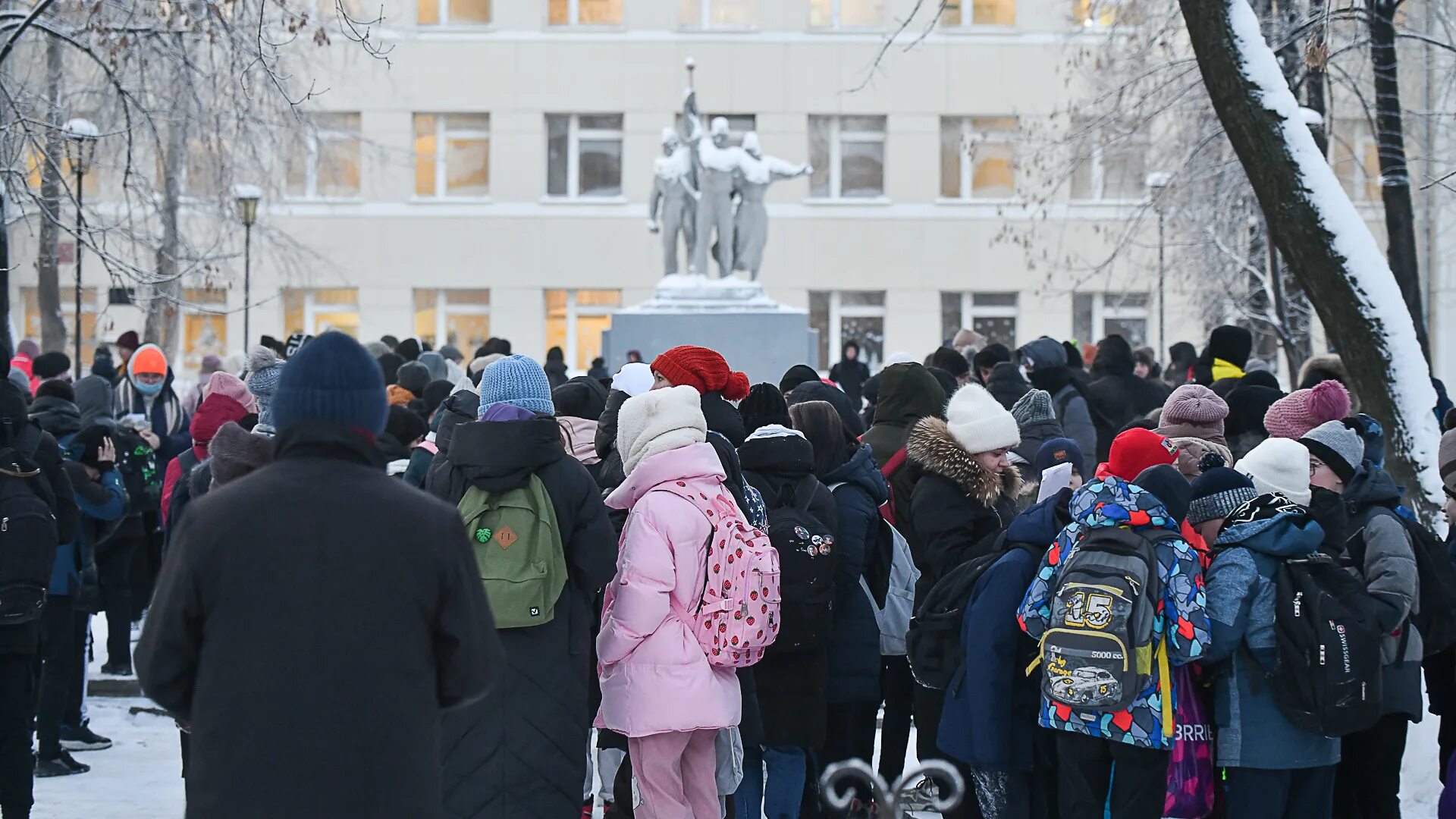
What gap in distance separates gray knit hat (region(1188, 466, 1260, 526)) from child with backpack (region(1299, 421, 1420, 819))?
0.51m

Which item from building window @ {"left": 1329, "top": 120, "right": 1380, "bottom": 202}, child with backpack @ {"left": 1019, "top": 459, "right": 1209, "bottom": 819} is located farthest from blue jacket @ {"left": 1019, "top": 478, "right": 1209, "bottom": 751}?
building window @ {"left": 1329, "top": 120, "right": 1380, "bottom": 202}

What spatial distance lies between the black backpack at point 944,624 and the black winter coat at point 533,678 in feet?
4.00

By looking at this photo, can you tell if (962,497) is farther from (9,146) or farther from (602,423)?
(9,146)

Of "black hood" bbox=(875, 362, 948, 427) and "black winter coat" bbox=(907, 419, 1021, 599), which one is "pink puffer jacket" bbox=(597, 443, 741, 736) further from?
"black hood" bbox=(875, 362, 948, 427)

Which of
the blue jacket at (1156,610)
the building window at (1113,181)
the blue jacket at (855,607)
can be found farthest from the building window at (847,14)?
the blue jacket at (1156,610)

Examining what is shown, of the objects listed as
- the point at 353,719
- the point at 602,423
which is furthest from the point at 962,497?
the point at 353,719

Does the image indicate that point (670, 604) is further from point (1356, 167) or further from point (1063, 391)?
point (1356, 167)

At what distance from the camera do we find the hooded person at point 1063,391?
10734 millimetres

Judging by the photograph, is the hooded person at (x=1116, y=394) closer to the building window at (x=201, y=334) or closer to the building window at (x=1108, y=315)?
the building window at (x=1108, y=315)

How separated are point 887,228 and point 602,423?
29.5m

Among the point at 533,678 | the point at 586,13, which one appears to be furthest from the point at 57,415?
the point at 586,13

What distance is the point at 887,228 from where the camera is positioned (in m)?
36.1

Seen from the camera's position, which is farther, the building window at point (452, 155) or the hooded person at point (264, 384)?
the building window at point (452, 155)

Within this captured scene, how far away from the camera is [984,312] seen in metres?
36.5
